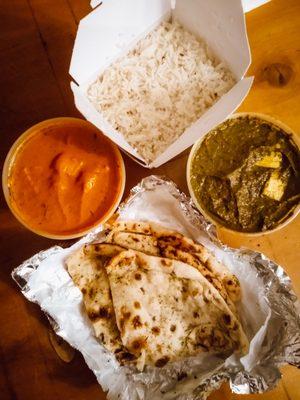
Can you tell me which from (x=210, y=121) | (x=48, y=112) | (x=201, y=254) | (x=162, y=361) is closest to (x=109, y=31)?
(x=48, y=112)

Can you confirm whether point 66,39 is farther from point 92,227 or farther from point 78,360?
point 78,360

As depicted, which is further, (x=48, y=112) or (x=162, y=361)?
(x=48, y=112)

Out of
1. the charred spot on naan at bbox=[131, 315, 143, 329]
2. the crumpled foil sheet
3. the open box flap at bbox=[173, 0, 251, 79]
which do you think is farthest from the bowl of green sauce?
the charred spot on naan at bbox=[131, 315, 143, 329]

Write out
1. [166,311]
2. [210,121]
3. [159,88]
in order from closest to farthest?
1. [210,121]
2. [166,311]
3. [159,88]

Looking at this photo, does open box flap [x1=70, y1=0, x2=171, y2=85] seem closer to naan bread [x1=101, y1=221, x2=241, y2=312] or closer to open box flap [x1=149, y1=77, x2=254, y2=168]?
open box flap [x1=149, y1=77, x2=254, y2=168]

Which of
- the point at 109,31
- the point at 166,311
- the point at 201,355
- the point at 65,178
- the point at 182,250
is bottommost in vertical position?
the point at 201,355

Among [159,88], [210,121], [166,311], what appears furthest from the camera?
[159,88]

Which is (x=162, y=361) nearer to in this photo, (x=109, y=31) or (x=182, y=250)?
(x=182, y=250)

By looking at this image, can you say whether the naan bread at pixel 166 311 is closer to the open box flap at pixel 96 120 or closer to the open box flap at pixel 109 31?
the open box flap at pixel 96 120
